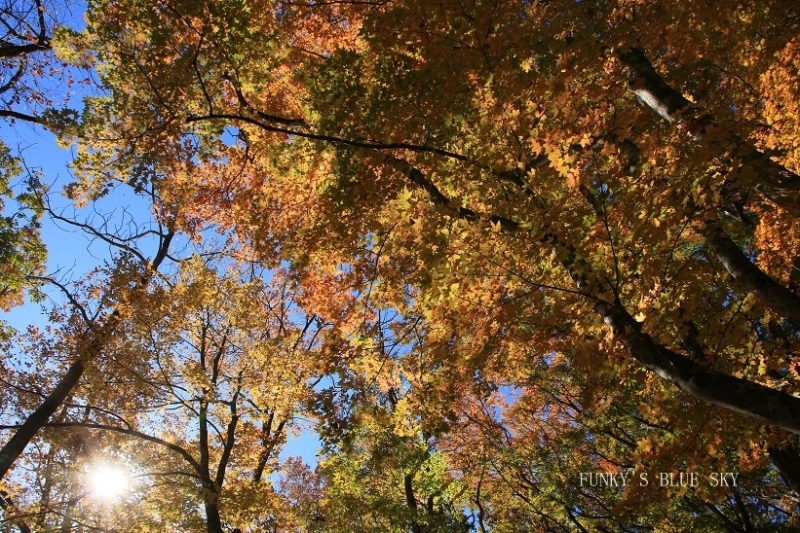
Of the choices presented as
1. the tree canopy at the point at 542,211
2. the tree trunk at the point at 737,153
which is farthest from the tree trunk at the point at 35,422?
the tree trunk at the point at 737,153

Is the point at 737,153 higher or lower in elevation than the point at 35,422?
lower

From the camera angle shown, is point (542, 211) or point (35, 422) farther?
point (35, 422)

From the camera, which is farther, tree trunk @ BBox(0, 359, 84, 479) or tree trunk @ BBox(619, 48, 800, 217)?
tree trunk @ BBox(0, 359, 84, 479)

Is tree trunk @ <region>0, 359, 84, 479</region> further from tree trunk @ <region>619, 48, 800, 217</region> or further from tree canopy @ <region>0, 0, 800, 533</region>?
tree trunk @ <region>619, 48, 800, 217</region>

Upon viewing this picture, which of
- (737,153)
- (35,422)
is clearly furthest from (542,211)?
(35,422)

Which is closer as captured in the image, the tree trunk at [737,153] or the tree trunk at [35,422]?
the tree trunk at [737,153]

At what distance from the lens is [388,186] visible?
5.31m

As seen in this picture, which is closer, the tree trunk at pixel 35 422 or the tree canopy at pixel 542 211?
the tree canopy at pixel 542 211

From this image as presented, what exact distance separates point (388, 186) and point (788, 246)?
4.58m

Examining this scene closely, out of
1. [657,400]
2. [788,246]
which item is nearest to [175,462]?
[657,400]

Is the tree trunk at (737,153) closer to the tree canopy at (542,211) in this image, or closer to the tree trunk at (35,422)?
the tree canopy at (542,211)

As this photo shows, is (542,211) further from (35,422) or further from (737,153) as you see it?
(35,422)

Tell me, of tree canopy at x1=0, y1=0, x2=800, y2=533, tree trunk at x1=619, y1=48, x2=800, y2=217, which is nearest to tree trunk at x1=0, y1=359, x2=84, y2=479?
tree canopy at x1=0, y1=0, x2=800, y2=533

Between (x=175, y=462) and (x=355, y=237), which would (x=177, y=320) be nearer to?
(x=175, y=462)
